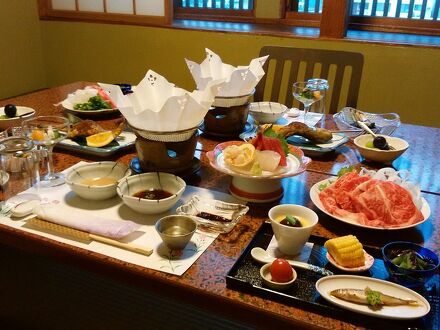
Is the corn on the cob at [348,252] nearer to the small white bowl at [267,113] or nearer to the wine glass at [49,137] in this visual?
the wine glass at [49,137]

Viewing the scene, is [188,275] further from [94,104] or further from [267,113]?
[94,104]

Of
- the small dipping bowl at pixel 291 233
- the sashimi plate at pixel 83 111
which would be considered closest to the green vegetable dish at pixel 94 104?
the sashimi plate at pixel 83 111

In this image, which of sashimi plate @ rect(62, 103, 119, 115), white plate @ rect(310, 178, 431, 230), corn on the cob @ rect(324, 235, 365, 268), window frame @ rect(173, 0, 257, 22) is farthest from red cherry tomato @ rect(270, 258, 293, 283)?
window frame @ rect(173, 0, 257, 22)

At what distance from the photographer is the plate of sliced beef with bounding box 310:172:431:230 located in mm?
1032

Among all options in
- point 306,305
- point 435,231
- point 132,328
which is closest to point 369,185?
point 435,231

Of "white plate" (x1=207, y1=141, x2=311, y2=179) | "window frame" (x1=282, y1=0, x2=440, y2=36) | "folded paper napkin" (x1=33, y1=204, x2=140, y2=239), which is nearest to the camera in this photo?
"folded paper napkin" (x1=33, y1=204, x2=140, y2=239)

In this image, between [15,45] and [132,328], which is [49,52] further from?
[132,328]

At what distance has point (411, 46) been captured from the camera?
2.63 meters

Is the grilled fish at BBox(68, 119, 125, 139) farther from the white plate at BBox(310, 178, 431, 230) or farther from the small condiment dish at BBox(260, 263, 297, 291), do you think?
the small condiment dish at BBox(260, 263, 297, 291)

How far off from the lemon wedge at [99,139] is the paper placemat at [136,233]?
10.0 inches

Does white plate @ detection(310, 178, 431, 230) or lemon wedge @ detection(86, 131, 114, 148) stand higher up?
lemon wedge @ detection(86, 131, 114, 148)

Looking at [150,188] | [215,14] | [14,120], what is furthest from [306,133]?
[215,14]

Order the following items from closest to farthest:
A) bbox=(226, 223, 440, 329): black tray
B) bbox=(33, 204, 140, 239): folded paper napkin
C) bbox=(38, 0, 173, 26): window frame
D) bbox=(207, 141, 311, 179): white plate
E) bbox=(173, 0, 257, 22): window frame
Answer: bbox=(226, 223, 440, 329): black tray
bbox=(33, 204, 140, 239): folded paper napkin
bbox=(207, 141, 311, 179): white plate
bbox=(38, 0, 173, 26): window frame
bbox=(173, 0, 257, 22): window frame

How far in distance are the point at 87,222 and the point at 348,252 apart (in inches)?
22.9
